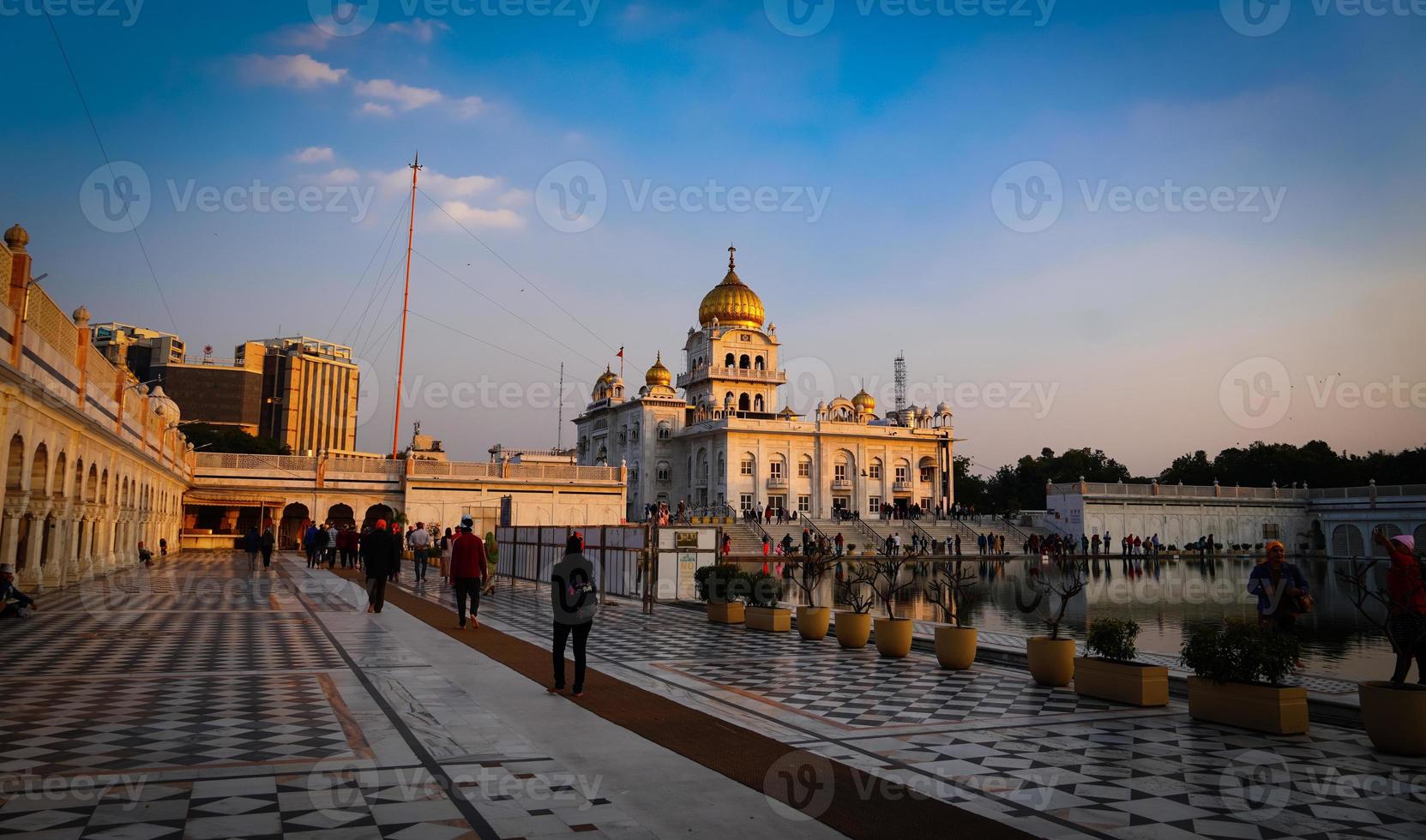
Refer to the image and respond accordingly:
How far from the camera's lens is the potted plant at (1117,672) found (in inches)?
351

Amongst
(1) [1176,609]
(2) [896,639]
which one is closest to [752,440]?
(1) [1176,609]

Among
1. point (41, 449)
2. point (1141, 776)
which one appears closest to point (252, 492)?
point (41, 449)

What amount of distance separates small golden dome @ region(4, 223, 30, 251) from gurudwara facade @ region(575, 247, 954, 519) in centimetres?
5132

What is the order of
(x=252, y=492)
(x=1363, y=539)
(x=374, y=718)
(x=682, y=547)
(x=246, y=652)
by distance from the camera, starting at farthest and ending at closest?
(x=1363, y=539)
(x=252, y=492)
(x=682, y=547)
(x=246, y=652)
(x=374, y=718)

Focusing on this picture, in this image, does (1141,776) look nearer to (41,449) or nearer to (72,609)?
A: (72,609)

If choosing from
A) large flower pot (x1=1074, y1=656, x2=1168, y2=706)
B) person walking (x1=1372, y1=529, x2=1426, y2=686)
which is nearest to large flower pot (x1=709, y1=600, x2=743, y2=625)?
large flower pot (x1=1074, y1=656, x2=1168, y2=706)

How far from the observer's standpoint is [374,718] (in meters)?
7.62

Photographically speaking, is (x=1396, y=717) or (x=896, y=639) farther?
(x=896, y=639)

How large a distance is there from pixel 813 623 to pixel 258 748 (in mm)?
8842

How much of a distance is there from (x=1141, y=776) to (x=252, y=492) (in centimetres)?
4941

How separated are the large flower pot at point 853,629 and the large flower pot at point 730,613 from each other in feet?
10.5

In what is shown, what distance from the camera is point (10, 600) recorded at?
47.3ft

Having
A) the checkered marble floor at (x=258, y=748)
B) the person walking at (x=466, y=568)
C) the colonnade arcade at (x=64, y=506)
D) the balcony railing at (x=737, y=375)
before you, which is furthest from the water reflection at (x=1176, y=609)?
the balcony railing at (x=737, y=375)

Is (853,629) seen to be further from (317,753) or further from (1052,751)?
(317,753)
